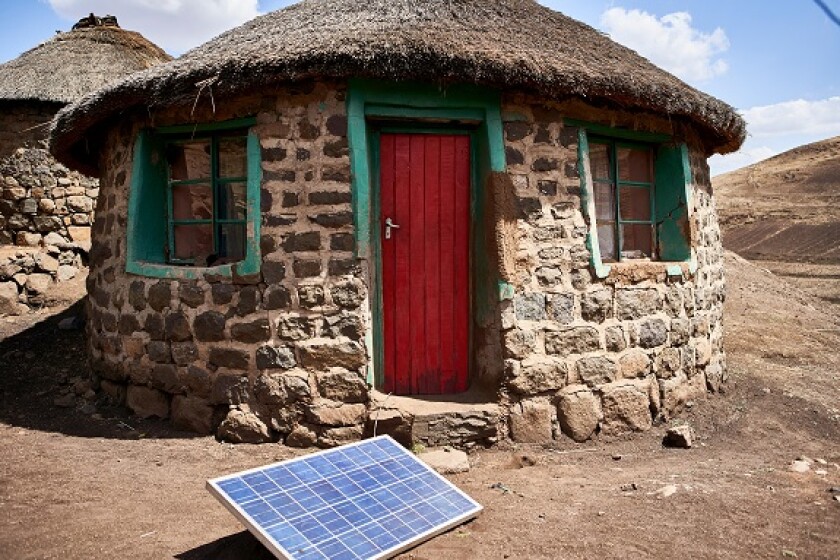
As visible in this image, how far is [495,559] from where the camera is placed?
9.25 feet

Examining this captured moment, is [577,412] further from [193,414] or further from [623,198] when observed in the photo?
[193,414]

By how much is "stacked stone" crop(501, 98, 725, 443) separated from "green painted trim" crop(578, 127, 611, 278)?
0.04 meters

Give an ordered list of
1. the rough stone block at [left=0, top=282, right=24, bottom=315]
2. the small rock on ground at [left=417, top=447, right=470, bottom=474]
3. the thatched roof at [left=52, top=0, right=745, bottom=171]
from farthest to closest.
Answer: the rough stone block at [left=0, top=282, right=24, bottom=315] < the thatched roof at [left=52, top=0, right=745, bottom=171] < the small rock on ground at [left=417, top=447, right=470, bottom=474]

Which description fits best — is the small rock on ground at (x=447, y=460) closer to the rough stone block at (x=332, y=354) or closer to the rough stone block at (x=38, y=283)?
the rough stone block at (x=332, y=354)

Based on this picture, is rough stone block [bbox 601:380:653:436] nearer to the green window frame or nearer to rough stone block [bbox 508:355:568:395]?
rough stone block [bbox 508:355:568:395]

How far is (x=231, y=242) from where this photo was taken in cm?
487

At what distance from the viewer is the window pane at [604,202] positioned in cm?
509

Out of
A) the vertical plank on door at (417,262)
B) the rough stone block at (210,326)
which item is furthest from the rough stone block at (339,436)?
the rough stone block at (210,326)

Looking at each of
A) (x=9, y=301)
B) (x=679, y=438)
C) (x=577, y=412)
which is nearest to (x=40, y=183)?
(x=9, y=301)

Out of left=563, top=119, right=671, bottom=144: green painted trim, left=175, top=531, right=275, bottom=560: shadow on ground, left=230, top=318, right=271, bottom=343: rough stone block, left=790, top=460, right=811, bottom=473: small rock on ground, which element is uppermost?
left=563, top=119, right=671, bottom=144: green painted trim

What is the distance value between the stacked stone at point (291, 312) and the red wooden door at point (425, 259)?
0.41 meters

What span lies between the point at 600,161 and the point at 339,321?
99.2 inches

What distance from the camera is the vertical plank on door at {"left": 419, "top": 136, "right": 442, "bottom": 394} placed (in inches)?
181

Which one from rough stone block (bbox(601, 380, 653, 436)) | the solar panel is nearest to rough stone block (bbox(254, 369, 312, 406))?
the solar panel
